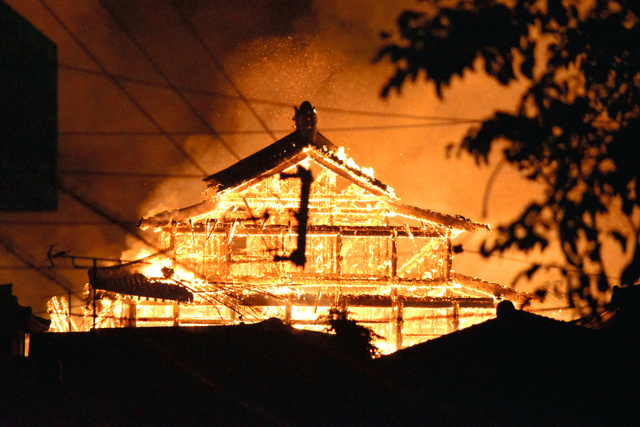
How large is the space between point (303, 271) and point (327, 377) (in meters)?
6.48

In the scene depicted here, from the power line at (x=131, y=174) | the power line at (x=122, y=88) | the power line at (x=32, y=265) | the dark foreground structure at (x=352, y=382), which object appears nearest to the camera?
the dark foreground structure at (x=352, y=382)

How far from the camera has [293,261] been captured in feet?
51.7

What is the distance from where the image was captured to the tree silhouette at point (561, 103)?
999 cm

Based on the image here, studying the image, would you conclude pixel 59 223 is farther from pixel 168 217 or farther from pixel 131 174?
→ pixel 168 217

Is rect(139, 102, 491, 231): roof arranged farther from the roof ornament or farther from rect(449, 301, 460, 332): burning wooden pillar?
rect(449, 301, 460, 332): burning wooden pillar

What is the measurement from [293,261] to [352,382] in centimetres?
681

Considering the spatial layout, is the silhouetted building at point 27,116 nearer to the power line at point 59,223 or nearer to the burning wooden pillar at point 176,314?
the power line at point 59,223

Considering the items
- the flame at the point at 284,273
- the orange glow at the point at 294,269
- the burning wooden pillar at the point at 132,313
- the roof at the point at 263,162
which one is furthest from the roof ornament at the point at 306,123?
the burning wooden pillar at the point at 132,313

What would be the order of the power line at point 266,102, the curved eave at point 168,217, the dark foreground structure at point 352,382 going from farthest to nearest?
the power line at point 266,102 → the curved eave at point 168,217 → the dark foreground structure at point 352,382

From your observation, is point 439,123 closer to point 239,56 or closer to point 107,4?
point 239,56

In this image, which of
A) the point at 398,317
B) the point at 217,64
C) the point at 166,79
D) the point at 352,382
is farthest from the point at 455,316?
the point at 166,79

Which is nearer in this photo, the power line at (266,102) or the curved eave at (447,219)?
the curved eave at (447,219)

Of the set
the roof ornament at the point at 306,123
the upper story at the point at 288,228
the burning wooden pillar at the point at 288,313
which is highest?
the roof ornament at the point at 306,123

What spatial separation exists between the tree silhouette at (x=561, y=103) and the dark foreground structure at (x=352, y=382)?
146 cm
